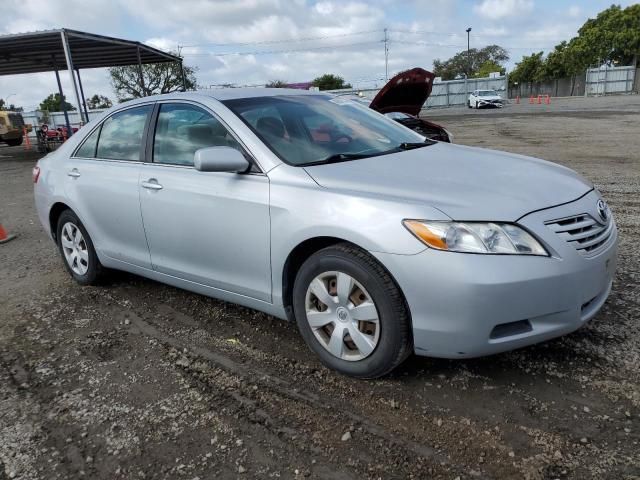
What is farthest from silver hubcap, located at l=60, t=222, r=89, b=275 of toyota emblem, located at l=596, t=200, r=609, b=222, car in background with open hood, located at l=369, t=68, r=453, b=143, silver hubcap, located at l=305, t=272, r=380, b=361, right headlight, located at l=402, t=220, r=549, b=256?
car in background with open hood, located at l=369, t=68, r=453, b=143

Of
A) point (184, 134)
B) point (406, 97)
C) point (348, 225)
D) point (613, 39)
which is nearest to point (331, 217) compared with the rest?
point (348, 225)

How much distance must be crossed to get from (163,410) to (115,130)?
2455 millimetres

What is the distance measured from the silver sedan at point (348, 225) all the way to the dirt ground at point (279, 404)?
0.30m

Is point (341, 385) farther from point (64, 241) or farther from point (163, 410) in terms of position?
point (64, 241)

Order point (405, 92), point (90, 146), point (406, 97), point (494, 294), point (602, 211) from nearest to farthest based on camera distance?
point (494, 294), point (602, 211), point (90, 146), point (405, 92), point (406, 97)

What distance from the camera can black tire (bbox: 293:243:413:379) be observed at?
250 centimetres

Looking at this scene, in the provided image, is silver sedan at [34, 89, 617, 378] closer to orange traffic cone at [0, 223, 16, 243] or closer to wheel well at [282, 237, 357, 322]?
wheel well at [282, 237, 357, 322]

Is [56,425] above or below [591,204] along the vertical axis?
below

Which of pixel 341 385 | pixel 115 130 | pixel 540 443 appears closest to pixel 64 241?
pixel 115 130

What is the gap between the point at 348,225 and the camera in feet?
8.42

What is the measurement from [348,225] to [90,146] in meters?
2.85

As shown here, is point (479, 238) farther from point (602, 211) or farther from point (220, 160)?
point (220, 160)

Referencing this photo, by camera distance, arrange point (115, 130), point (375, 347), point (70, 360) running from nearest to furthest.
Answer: point (375, 347) → point (70, 360) → point (115, 130)

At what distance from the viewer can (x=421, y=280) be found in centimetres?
238
